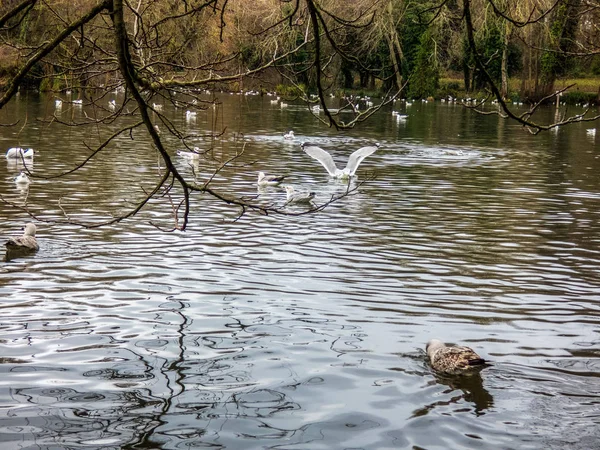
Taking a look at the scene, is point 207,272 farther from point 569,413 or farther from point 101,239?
point 569,413

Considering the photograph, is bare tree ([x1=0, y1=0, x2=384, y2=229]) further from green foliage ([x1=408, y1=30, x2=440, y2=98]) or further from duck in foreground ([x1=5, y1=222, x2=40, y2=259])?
green foliage ([x1=408, y1=30, x2=440, y2=98])

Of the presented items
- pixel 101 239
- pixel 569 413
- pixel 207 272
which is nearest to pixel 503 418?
pixel 569 413

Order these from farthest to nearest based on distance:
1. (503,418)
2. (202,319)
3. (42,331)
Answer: (202,319)
(42,331)
(503,418)

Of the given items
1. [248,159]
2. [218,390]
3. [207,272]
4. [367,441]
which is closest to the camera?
[367,441]

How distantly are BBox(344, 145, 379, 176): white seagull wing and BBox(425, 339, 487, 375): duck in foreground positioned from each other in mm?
12487

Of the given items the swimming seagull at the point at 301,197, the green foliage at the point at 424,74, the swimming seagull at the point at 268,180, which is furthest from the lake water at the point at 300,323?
the green foliage at the point at 424,74

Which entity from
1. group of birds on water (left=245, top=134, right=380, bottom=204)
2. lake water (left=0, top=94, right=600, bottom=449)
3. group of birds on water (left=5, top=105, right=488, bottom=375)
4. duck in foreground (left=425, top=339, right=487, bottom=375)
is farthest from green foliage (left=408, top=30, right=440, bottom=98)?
duck in foreground (left=425, top=339, right=487, bottom=375)

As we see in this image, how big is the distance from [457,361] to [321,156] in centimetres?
1270

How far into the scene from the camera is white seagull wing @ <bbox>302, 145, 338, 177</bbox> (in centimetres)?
1898

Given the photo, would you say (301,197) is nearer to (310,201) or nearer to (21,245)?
(310,201)

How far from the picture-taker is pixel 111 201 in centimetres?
1568

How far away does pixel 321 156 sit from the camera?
761 inches

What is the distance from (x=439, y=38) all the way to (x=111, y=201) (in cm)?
4910

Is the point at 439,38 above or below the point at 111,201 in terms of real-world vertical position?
above
